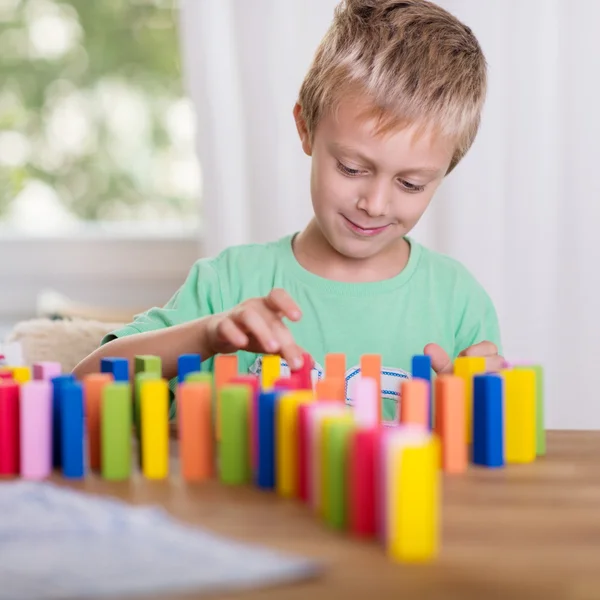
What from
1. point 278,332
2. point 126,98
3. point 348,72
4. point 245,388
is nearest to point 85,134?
point 126,98

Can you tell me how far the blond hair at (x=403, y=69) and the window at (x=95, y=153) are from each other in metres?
1.15

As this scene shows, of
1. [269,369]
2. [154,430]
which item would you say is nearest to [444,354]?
[269,369]

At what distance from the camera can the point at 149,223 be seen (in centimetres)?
270

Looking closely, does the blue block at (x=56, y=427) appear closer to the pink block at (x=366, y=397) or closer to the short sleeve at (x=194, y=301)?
the pink block at (x=366, y=397)

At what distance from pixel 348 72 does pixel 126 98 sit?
53.9 inches

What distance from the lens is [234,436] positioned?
86 cm

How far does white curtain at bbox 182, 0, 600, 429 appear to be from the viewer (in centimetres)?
226

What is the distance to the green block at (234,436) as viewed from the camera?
0.86 metres

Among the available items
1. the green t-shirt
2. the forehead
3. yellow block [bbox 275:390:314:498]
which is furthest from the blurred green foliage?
yellow block [bbox 275:390:314:498]

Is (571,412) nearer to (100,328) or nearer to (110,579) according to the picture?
(100,328)

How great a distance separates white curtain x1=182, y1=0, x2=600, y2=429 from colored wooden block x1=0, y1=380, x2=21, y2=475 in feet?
4.60

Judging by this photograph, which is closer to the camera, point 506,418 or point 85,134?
point 506,418

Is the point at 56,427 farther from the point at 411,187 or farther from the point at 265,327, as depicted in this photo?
the point at 411,187

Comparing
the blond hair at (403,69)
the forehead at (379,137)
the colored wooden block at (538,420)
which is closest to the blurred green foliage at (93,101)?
the blond hair at (403,69)
